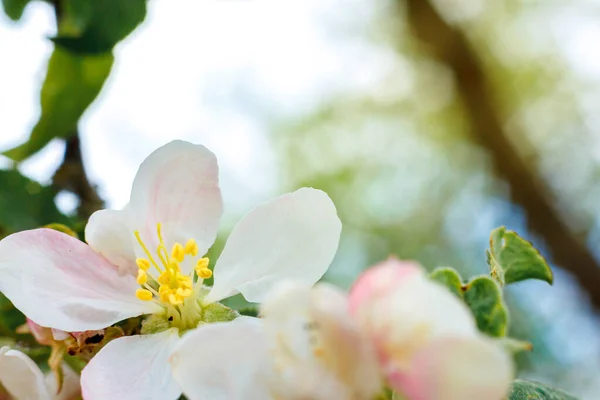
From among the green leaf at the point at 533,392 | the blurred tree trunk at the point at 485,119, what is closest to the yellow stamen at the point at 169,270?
the green leaf at the point at 533,392

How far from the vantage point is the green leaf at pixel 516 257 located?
1.35 feet

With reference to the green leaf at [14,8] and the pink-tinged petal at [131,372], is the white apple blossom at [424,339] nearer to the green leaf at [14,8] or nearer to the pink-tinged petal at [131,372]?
the pink-tinged petal at [131,372]

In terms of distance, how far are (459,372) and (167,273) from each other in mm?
272

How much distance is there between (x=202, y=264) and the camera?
19.1 inches

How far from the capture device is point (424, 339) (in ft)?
0.86

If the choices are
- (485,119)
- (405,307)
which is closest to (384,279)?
(405,307)

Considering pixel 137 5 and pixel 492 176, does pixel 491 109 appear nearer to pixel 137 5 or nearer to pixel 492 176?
pixel 492 176

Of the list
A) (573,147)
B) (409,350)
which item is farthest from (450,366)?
(573,147)

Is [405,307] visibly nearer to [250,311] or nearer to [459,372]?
[459,372]

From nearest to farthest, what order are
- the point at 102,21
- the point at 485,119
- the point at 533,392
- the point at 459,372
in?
the point at 459,372 → the point at 533,392 → the point at 102,21 → the point at 485,119

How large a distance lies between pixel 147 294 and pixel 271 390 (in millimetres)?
188

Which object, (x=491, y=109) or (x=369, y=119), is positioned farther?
(x=369, y=119)

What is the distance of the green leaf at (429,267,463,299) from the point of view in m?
0.32

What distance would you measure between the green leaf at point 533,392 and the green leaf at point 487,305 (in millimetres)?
90
